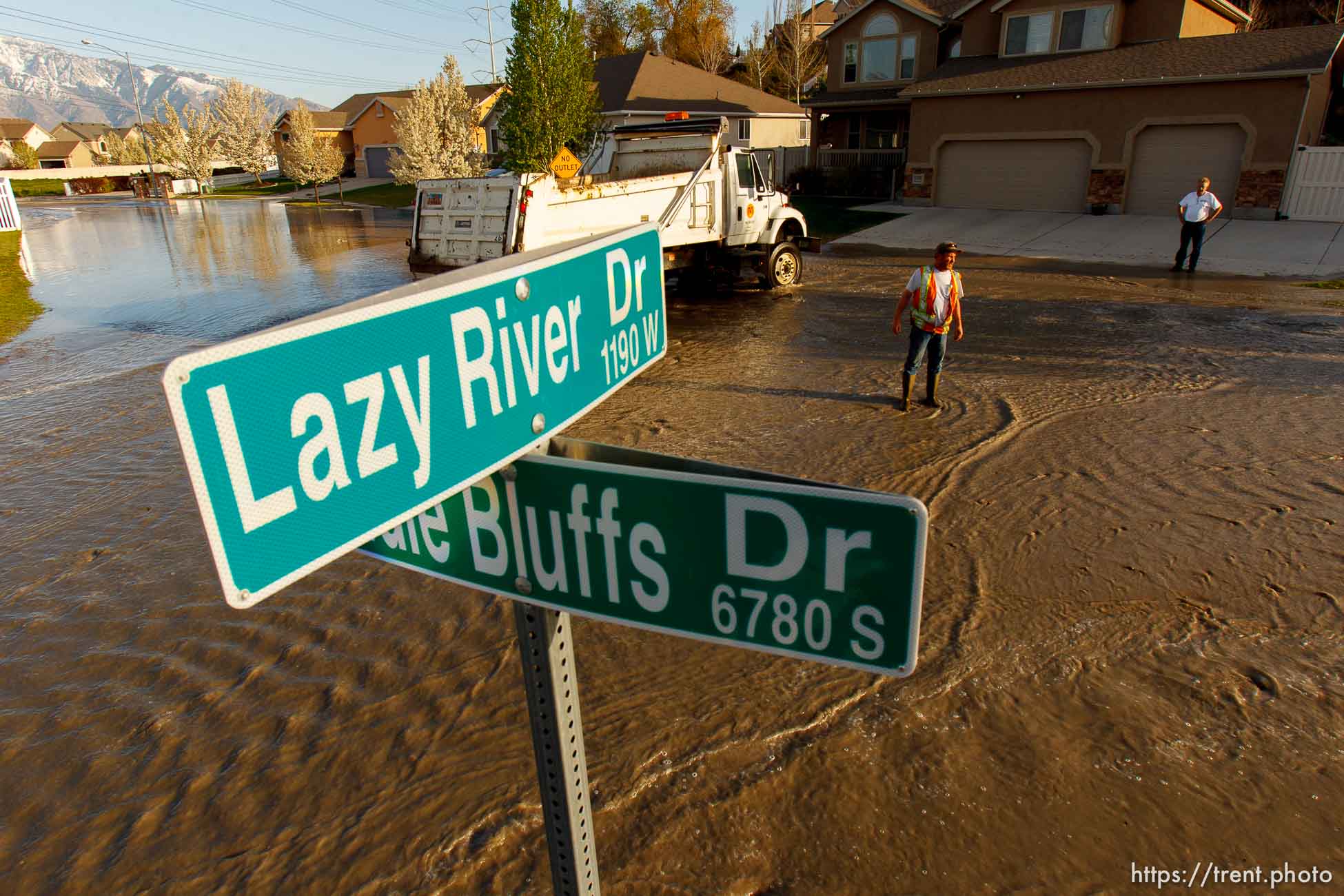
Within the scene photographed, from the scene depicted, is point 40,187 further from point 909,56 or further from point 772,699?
point 772,699

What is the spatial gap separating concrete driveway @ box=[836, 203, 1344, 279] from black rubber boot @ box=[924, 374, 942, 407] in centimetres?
1132

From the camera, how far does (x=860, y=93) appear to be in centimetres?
2930

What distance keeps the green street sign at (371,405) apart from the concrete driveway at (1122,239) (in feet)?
60.5

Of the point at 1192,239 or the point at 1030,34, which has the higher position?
the point at 1030,34

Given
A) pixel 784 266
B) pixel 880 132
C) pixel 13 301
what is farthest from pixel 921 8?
pixel 13 301

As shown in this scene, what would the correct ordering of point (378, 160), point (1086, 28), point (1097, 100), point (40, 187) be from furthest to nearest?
point (40, 187), point (378, 160), point (1086, 28), point (1097, 100)

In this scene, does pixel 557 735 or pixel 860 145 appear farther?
pixel 860 145

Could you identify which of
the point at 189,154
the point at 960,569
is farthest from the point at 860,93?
the point at 189,154

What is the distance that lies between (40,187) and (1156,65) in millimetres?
77701

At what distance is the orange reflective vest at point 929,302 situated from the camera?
795 centimetres

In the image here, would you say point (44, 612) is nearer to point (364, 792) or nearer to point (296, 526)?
point (364, 792)

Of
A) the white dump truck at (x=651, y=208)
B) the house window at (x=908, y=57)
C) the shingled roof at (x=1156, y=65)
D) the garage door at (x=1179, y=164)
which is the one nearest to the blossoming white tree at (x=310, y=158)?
the house window at (x=908, y=57)

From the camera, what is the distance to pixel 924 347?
27.2ft

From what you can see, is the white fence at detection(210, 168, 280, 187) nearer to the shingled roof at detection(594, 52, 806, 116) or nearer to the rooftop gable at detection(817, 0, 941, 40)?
the shingled roof at detection(594, 52, 806, 116)
